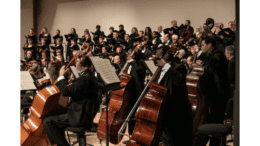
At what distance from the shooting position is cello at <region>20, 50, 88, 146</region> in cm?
312

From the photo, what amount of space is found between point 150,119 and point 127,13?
977 centimetres

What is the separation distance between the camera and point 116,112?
3.73 m

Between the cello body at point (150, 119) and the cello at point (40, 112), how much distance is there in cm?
103

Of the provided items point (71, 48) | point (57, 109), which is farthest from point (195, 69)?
point (71, 48)

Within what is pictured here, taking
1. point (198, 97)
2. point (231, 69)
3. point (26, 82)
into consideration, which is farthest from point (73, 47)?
point (198, 97)

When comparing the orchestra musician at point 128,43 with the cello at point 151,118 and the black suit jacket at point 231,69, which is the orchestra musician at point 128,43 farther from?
the cello at point 151,118

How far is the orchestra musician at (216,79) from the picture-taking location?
3.35 meters

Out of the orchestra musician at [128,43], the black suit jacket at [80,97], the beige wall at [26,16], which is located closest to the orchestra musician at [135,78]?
the black suit jacket at [80,97]

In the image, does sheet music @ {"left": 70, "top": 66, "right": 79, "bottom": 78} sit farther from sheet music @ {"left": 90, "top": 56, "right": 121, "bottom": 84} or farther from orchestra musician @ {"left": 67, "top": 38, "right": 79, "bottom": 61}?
orchestra musician @ {"left": 67, "top": 38, "right": 79, "bottom": 61}

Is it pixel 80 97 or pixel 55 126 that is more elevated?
pixel 80 97

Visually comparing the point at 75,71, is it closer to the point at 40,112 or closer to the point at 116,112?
the point at 40,112

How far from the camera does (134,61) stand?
414cm

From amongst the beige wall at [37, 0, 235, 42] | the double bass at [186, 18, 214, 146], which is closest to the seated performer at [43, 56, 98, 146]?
the double bass at [186, 18, 214, 146]
